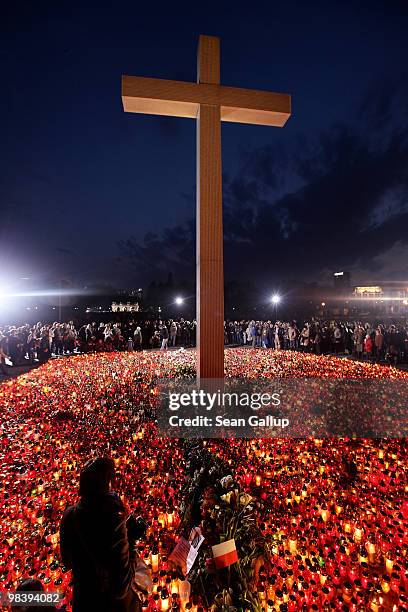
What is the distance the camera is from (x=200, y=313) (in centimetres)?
720

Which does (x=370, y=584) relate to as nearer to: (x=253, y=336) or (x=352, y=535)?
(x=352, y=535)

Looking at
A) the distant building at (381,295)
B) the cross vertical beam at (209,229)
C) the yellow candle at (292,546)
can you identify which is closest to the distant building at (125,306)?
the distant building at (381,295)

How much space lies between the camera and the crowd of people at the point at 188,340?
52.2 feet

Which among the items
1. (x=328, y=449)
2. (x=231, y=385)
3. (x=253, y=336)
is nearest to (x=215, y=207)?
(x=231, y=385)

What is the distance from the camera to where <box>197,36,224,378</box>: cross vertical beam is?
719 centimetres

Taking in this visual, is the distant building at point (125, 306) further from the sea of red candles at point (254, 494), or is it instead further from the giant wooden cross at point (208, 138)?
the giant wooden cross at point (208, 138)

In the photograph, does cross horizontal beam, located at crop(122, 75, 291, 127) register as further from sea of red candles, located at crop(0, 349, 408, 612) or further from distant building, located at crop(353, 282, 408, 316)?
distant building, located at crop(353, 282, 408, 316)

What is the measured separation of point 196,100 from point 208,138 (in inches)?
36.9

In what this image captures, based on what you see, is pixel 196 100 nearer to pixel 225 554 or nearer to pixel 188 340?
pixel 225 554

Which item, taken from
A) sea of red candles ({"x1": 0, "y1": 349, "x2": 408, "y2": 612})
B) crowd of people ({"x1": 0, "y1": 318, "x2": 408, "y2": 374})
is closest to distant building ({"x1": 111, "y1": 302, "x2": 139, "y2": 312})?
crowd of people ({"x1": 0, "y1": 318, "x2": 408, "y2": 374})

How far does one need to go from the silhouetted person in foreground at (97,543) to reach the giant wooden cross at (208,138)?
5014 millimetres

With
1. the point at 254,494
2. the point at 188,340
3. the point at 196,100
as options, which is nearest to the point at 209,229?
the point at 196,100

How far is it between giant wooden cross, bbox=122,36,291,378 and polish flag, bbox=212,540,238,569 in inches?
161

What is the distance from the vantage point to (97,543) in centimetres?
208
